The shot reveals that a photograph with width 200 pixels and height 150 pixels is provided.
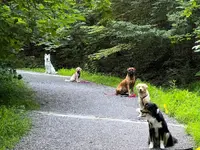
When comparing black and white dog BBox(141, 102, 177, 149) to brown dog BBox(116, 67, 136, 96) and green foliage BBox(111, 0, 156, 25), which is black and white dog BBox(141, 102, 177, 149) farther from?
green foliage BBox(111, 0, 156, 25)

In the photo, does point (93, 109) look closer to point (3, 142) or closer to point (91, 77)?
point (3, 142)

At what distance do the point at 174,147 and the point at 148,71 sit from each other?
1131cm

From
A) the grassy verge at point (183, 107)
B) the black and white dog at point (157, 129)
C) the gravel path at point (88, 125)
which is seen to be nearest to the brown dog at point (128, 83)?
the gravel path at point (88, 125)

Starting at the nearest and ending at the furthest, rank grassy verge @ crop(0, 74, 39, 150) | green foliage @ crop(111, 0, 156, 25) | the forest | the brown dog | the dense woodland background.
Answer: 1. grassy verge @ crop(0, 74, 39, 150)
2. the forest
3. the dense woodland background
4. the brown dog
5. green foliage @ crop(111, 0, 156, 25)

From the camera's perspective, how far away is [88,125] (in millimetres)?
8461

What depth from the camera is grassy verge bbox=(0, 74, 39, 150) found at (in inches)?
269

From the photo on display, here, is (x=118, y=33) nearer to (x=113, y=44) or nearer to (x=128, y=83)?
(x=128, y=83)

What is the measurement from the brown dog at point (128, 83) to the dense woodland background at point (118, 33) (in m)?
1.64

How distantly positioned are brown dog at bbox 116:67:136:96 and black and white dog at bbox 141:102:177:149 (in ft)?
19.7

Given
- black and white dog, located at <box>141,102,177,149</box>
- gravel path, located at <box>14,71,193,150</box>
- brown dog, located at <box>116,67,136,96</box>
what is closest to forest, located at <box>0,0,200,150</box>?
gravel path, located at <box>14,71,193,150</box>

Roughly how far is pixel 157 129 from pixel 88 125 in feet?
7.42

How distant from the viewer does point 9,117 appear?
7.90m

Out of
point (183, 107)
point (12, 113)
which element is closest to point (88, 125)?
point (12, 113)

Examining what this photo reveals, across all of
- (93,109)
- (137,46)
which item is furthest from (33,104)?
(137,46)
